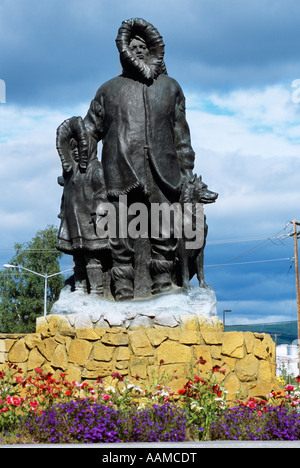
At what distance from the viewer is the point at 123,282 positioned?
8.36 meters

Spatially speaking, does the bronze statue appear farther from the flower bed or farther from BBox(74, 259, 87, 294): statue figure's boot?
the flower bed

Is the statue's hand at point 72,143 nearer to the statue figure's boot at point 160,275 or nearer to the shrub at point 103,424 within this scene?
the statue figure's boot at point 160,275

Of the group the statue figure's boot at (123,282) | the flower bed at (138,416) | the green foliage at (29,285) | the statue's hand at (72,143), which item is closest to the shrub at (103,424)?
the flower bed at (138,416)

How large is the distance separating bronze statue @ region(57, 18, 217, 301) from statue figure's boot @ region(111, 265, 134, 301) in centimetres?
1

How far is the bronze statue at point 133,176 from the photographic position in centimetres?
845

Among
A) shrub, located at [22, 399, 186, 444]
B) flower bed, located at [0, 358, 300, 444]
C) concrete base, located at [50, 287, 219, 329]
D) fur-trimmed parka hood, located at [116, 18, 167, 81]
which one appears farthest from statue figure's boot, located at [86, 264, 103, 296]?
fur-trimmed parka hood, located at [116, 18, 167, 81]

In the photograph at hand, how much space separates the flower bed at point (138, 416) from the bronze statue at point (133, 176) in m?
1.68

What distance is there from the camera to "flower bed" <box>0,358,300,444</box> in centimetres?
585

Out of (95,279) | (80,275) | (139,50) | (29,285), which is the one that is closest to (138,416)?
(95,279)

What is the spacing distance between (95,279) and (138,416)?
2728 millimetres

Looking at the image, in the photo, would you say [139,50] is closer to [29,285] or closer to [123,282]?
[123,282]
